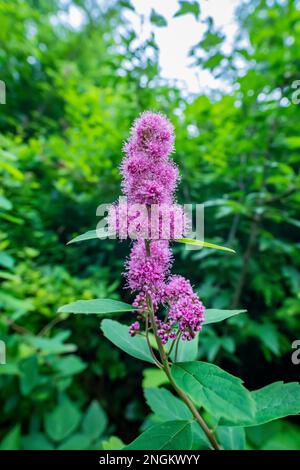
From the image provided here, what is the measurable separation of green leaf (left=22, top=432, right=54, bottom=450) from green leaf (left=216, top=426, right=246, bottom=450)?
1097 millimetres

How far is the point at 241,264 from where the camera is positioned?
203 centimetres

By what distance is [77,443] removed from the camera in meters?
Result: 1.70

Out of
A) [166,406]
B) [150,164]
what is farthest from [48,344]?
[150,164]

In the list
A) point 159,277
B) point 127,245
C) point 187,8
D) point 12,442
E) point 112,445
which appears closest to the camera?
point 159,277

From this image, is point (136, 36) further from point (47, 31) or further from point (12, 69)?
point (47, 31)

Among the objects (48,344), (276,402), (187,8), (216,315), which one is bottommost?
(48,344)

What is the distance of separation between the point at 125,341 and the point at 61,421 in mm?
1343

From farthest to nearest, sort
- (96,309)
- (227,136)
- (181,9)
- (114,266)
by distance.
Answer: (114,266) < (227,136) < (181,9) < (96,309)

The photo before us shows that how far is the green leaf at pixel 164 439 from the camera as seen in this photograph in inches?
26.9

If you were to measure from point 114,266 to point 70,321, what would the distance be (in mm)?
513

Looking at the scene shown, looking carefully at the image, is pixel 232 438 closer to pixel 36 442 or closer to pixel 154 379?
pixel 154 379

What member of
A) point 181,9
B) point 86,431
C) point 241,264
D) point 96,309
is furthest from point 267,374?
point 181,9

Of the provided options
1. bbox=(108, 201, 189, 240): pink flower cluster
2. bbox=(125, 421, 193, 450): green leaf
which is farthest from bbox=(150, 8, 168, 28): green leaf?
bbox=(125, 421, 193, 450): green leaf

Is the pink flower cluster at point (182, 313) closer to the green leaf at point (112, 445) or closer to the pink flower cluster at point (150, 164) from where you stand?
the pink flower cluster at point (150, 164)
